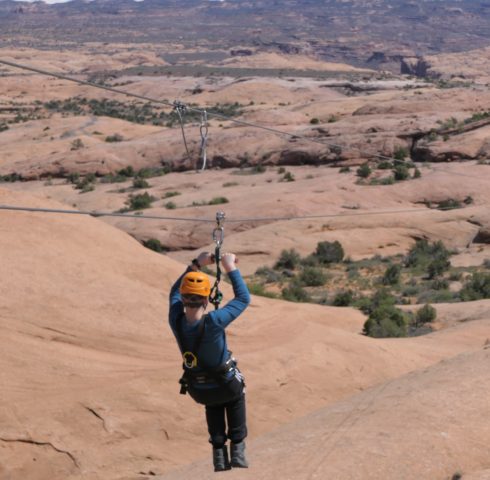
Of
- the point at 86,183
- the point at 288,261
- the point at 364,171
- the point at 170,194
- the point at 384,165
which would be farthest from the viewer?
the point at 86,183

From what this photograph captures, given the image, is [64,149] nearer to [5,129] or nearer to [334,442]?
[5,129]

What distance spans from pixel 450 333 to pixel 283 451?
30.8 ft

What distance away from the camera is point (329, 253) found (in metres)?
30.0

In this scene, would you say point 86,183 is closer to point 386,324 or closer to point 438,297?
point 438,297

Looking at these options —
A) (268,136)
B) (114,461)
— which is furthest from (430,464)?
(268,136)

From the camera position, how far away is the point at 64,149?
186ft

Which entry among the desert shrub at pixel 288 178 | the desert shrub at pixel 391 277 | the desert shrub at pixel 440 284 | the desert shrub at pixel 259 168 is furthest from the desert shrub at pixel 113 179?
the desert shrub at pixel 440 284

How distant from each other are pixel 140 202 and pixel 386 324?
78.0ft

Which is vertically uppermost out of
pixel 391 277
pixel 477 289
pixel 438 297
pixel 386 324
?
pixel 386 324

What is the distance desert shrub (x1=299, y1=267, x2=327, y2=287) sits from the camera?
2733 centimetres

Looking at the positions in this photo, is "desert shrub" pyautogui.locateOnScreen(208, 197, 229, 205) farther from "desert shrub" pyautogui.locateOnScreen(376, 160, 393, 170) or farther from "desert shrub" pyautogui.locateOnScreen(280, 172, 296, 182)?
"desert shrub" pyautogui.locateOnScreen(376, 160, 393, 170)

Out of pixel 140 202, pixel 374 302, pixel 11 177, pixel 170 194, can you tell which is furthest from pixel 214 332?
pixel 11 177

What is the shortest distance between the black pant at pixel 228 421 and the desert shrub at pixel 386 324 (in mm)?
11458

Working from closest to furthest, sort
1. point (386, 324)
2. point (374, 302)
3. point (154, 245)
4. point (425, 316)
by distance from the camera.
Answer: point (386, 324)
point (425, 316)
point (374, 302)
point (154, 245)
